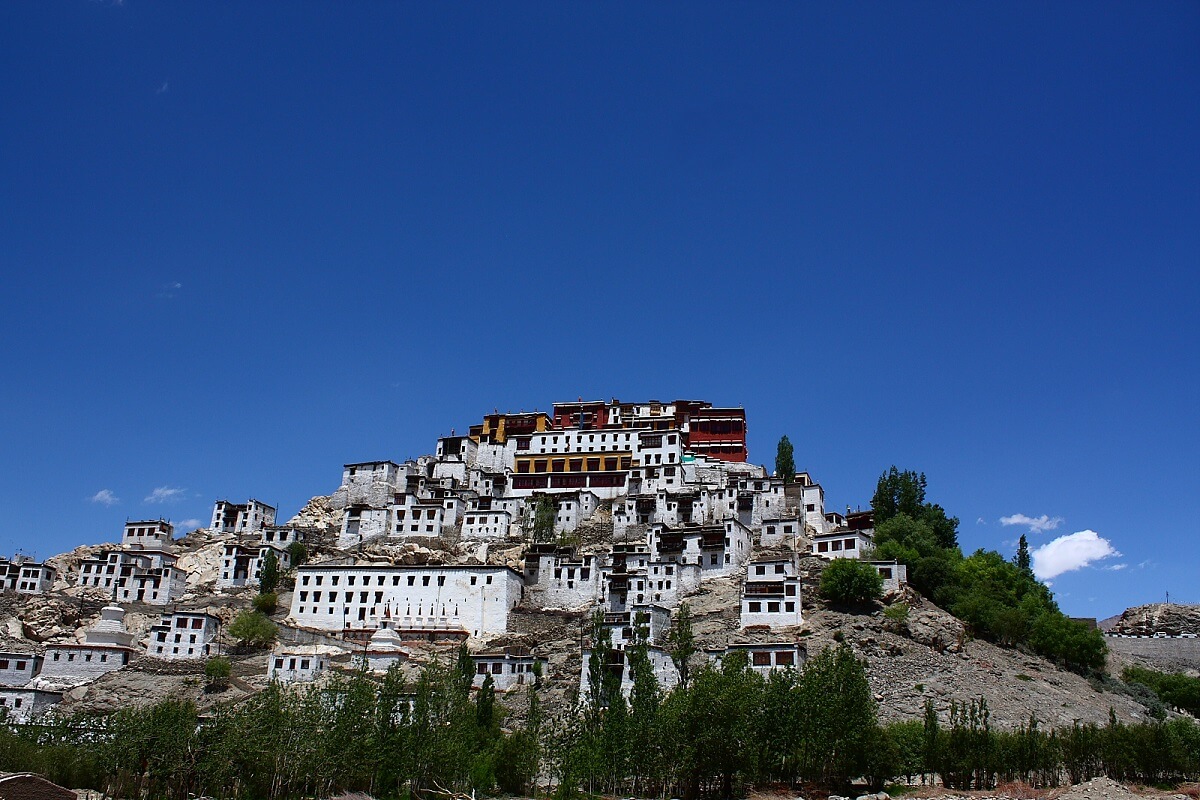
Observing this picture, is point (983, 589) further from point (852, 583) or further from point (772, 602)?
point (772, 602)

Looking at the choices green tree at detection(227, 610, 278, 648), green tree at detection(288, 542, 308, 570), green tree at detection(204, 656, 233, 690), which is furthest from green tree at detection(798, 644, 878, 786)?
green tree at detection(288, 542, 308, 570)

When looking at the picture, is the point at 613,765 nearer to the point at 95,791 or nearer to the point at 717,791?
the point at 717,791

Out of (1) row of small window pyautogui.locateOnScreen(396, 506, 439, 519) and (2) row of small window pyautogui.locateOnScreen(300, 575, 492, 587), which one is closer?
(2) row of small window pyautogui.locateOnScreen(300, 575, 492, 587)

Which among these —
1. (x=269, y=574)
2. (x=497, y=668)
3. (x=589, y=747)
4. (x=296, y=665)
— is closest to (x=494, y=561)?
(x=269, y=574)

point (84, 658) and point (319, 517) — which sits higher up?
point (319, 517)

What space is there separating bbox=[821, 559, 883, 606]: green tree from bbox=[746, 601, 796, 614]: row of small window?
3015mm

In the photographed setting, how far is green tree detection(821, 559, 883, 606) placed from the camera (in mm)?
63812

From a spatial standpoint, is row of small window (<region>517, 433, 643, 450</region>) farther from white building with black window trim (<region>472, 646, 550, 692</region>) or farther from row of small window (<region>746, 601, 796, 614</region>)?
white building with black window trim (<region>472, 646, 550, 692</region>)

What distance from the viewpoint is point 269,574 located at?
247 feet

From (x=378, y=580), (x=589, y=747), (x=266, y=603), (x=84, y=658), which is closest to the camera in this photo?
(x=589, y=747)

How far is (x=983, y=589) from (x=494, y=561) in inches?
1390

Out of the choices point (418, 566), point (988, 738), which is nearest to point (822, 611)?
point (988, 738)

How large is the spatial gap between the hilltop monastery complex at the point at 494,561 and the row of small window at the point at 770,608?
6cm

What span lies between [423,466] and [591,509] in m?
18.7
